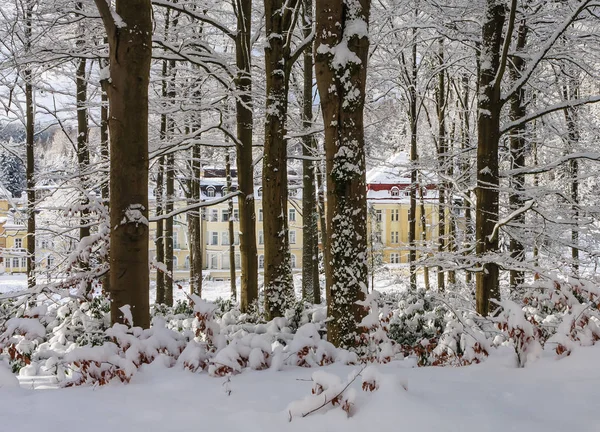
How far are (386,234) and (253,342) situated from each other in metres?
42.8

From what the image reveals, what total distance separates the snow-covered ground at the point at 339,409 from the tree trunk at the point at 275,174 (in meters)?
4.05

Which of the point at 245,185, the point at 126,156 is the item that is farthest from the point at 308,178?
Answer: the point at 126,156

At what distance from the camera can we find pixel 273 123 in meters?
7.12

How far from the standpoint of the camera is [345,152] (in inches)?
166

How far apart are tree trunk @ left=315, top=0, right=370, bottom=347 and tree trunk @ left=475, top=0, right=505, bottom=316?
310 cm


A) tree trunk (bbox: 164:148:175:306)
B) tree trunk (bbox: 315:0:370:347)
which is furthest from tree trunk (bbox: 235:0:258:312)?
tree trunk (bbox: 164:148:175:306)

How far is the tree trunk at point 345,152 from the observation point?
4.23m

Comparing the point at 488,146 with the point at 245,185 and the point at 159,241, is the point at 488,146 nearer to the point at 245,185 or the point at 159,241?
the point at 245,185

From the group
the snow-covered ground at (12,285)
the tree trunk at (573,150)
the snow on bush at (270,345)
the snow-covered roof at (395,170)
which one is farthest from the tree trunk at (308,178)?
the snow-covered ground at (12,285)

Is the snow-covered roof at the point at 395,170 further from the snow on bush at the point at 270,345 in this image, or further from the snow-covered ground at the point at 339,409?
the snow-covered ground at the point at 339,409

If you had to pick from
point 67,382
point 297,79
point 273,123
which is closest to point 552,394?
point 67,382

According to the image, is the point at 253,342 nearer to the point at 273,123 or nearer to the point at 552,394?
the point at 552,394

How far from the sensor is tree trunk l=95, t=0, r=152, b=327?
12.7 ft

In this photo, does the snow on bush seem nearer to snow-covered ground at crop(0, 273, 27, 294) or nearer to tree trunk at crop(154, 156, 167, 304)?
tree trunk at crop(154, 156, 167, 304)
